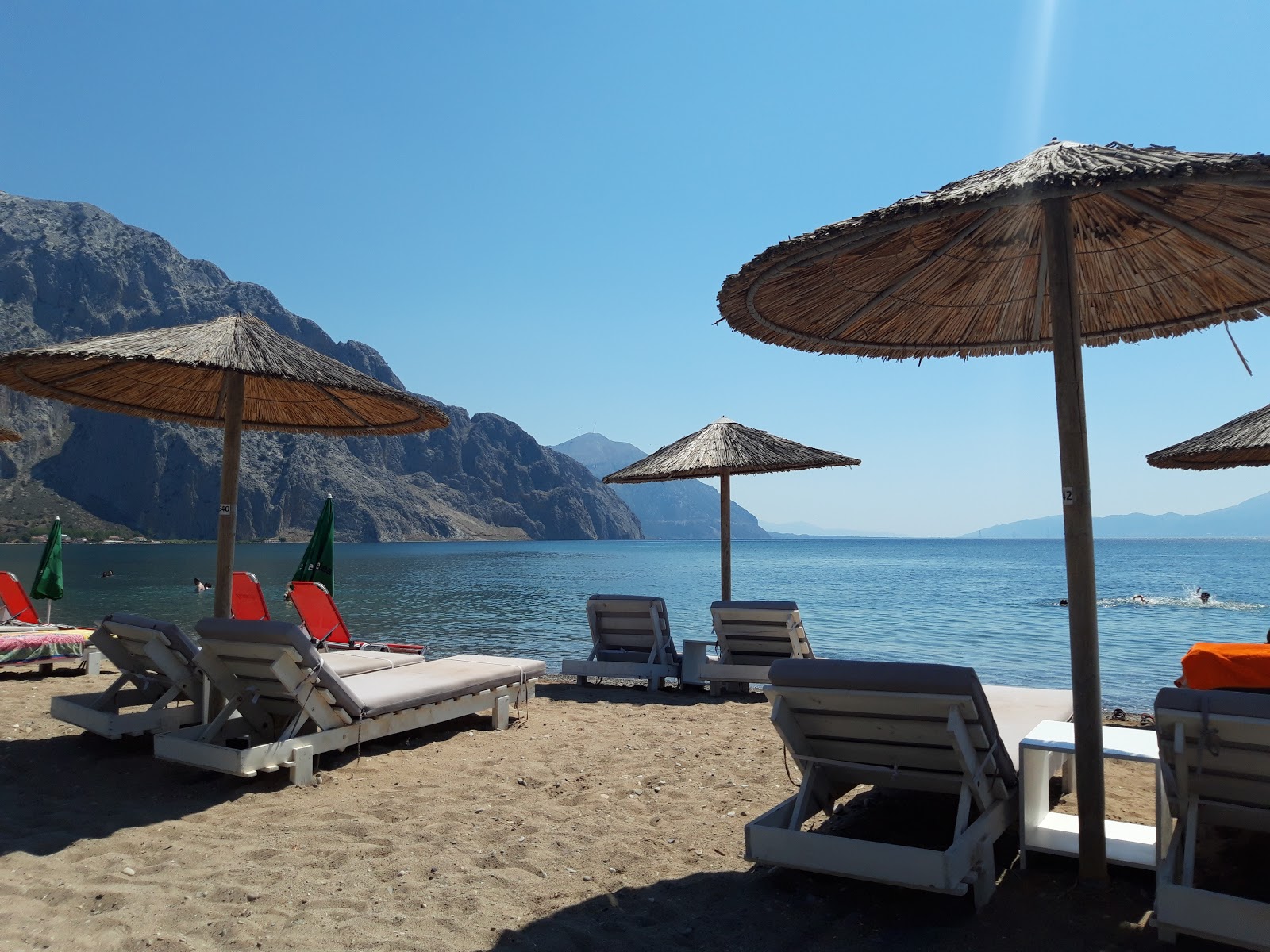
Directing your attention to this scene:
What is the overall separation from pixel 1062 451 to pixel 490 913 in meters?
2.75

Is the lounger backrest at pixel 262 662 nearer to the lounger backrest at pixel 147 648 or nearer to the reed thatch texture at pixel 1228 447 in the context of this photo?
the lounger backrest at pixel 147 648

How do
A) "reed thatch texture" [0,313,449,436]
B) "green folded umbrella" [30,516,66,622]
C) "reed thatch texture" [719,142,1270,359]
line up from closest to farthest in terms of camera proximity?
"reed thatch texture" [719,142,1270,359] < "reed thatch texture" [0,313,449,436] < "green folded umbrella" [30,516,66,622]

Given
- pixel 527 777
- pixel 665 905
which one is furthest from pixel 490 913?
pixel 527 777

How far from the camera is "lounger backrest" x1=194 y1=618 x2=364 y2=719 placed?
4.24 metres

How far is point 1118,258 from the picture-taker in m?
3.89

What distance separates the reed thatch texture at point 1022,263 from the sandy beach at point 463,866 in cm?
241

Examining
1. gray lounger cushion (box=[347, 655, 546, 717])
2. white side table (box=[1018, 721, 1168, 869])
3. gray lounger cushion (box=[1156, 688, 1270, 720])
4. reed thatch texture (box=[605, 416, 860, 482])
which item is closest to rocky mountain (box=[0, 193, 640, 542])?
reed thatch texture (box=[605, 416, 860, 482])

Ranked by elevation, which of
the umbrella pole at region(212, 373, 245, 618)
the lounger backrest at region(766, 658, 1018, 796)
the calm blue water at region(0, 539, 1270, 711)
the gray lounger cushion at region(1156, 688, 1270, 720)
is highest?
the umbrella pole at region(212, 373, 245, 618)

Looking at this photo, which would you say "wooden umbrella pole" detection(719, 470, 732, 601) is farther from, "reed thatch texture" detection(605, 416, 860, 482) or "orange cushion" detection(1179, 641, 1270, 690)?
"orange cushion" detection(1179, 641, 1270, 690)

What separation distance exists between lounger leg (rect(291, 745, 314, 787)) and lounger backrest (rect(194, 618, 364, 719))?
0.27m

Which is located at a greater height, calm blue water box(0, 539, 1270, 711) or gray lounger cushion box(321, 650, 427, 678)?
gray lounger cushion box(321, 650, 427, 678)

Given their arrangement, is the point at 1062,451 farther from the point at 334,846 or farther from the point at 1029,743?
the point at 334,846

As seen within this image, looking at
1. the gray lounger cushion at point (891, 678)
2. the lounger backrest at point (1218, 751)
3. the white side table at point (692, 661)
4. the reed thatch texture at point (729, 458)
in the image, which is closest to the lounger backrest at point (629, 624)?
the white side table at point (692, 661)

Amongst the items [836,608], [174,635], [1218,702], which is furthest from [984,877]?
[836,608]
